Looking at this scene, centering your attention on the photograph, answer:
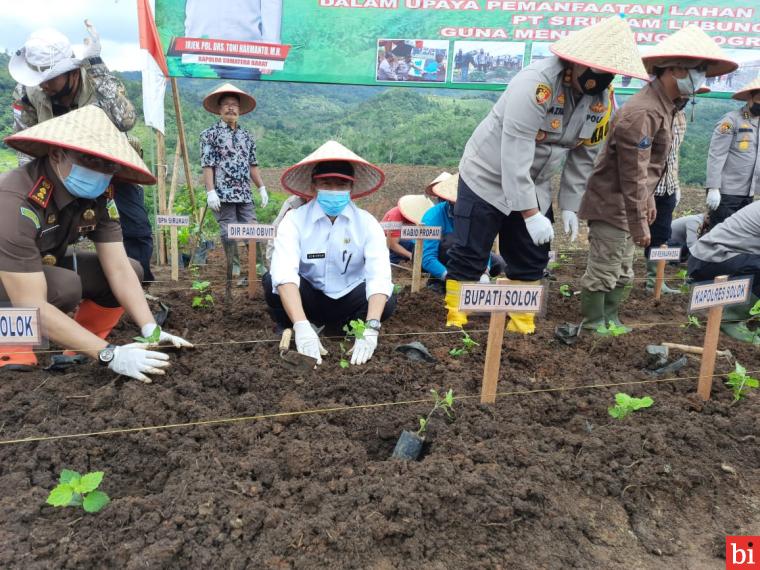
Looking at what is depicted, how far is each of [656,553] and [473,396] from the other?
2.78 feet

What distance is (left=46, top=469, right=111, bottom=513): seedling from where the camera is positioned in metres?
1.51

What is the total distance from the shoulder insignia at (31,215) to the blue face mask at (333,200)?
129 centimetres

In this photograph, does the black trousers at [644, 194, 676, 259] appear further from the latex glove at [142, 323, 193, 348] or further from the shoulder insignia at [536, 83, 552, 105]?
the latex glove at [142, 323, 193, 348]

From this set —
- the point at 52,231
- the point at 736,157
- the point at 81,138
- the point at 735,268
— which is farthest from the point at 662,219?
the point at 52,231

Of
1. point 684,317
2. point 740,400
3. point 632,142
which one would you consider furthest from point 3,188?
point 684,317

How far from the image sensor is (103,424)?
2031mm

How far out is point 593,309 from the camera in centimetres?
328

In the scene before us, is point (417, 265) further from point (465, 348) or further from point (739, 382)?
point (739, 382)

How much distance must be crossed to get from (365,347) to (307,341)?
284 millimetres

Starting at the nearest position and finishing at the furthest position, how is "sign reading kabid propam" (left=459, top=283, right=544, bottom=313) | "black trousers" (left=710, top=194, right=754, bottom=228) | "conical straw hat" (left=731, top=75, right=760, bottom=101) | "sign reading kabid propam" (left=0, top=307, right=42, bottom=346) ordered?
"sign reading kabid propam" (left=0, top=307, right=42, bottom=346)
"sign reading kabid propam" (left=459, top=283, right=544, bottom=313)
"conical straw hat" (left=731, top=75, right=760, bottom=101)
"black trousers" (left=710, top=194, right=754, bottom=228)

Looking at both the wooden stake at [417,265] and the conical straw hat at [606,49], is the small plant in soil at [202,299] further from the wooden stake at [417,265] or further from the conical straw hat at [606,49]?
the conical straw hat at [606,49]

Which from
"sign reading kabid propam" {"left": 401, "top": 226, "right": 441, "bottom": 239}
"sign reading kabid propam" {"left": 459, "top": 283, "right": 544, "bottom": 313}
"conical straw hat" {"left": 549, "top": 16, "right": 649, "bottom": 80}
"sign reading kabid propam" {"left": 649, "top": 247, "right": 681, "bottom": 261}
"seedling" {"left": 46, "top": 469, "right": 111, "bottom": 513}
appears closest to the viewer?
"seedling" {"left": 46, "top": 469, "right": 111, "bottom": 513}

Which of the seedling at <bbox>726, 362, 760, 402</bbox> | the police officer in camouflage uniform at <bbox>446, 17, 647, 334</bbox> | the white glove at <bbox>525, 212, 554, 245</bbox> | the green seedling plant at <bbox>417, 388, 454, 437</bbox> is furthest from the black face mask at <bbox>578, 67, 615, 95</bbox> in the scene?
the green seedling plant at <bbox>417, 388, 454, 437</bbox>

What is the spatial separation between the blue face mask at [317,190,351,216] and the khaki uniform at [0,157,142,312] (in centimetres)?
104
